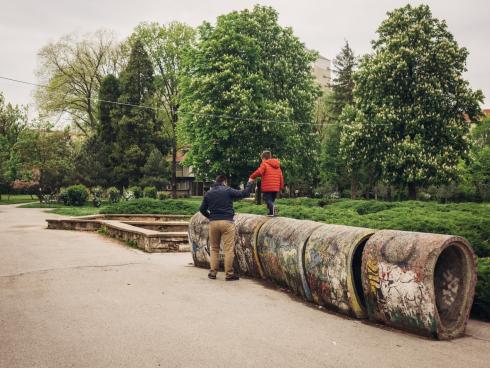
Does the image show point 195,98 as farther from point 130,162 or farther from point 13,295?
point 13,295

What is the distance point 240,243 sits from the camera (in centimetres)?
847

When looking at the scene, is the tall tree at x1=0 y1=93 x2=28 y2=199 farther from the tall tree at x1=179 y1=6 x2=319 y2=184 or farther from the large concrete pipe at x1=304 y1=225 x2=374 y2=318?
the large concrete pipe at x1=304 y1=225 x2=374 y2=318

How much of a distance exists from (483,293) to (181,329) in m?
4.04

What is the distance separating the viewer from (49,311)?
5629mm

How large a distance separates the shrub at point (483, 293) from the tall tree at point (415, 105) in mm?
22073

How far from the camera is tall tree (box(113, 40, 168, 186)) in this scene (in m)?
44.4

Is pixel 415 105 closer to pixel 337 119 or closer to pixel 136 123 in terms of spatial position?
pixel 337 119

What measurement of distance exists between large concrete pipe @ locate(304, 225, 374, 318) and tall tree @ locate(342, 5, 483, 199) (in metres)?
22.5

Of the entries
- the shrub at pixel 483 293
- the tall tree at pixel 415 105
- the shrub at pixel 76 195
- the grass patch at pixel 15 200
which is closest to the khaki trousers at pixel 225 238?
the shrub at pixel 483 293

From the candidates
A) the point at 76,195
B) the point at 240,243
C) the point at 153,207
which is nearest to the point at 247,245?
the point at 240,243

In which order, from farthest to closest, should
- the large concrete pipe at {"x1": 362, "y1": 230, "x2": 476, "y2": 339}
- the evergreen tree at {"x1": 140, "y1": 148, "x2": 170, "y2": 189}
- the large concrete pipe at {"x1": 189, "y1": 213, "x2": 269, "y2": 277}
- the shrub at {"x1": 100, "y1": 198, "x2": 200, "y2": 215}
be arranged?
the evergreen tree at {"x1": 140, "y1": 148, "x2": 170, "y2": 189}, the shrub at {"x1": 100, "y1": 198, "x2": 200, "y2": 215}, the large concrete pipe at {"x1": 189, "y1": 213, "x2": 269, "y2": 277}, the large concrete pipe at {"x1": 362, "y1": 230, "x2": 476, "y2": 339}

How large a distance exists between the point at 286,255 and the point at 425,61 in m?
26.0

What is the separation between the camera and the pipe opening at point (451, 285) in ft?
17.0

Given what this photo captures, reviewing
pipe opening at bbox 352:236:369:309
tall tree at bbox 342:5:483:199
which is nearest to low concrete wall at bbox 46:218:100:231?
pipe opening at bbox 352:236:369:309
